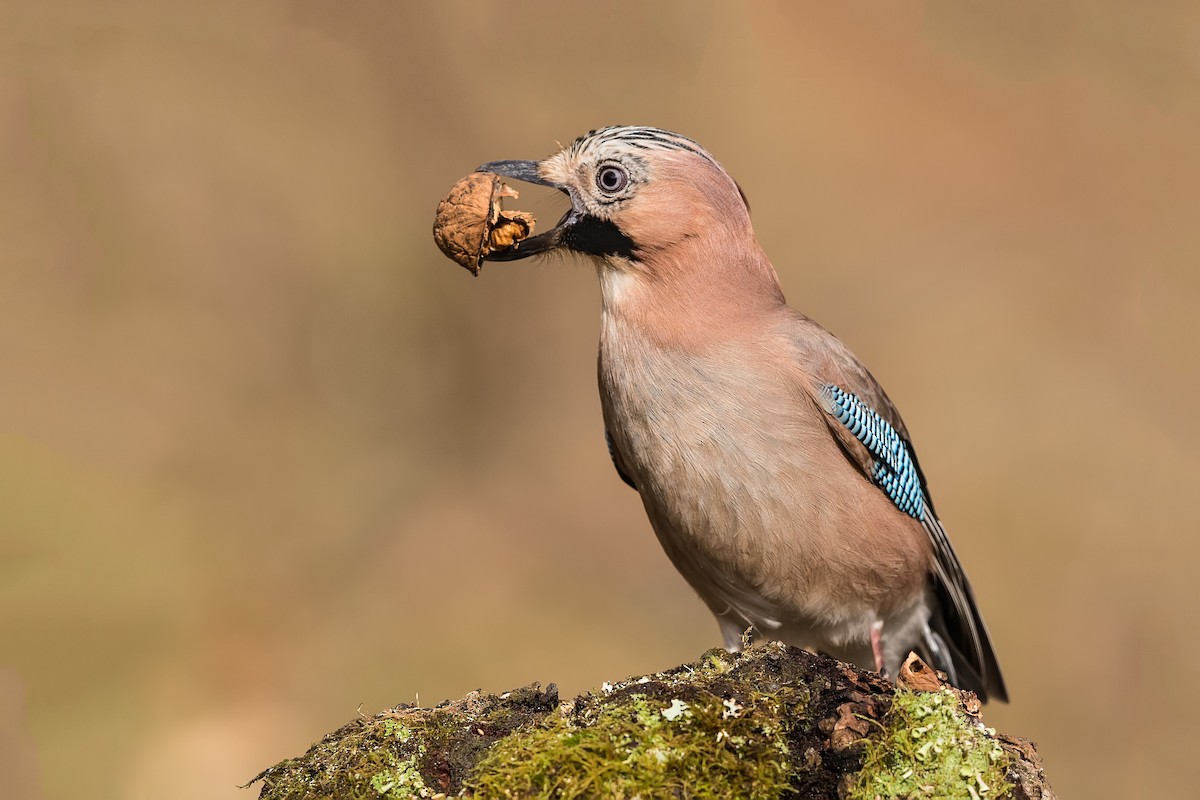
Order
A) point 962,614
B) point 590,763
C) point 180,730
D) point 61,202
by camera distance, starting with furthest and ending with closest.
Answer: point 61,202
point 180,730
point 962,614
point 590,763

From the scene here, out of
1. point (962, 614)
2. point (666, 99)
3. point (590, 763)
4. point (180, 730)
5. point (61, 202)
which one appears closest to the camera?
point (590, 763)

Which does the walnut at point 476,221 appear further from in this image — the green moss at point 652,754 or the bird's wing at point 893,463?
the green moss at point 652,754

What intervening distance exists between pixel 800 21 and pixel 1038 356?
Answer: 3.93m

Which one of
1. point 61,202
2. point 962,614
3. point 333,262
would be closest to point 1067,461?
point 962,614

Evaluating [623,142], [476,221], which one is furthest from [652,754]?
[623,142]

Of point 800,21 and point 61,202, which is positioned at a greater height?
point 800,21

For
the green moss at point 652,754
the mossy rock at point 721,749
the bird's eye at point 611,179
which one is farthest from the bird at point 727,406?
the green moss at point 652,754

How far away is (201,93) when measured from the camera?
9617mm

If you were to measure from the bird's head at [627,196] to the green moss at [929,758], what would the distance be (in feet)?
8.94

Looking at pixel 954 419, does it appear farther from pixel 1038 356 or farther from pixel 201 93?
pixel 201 93

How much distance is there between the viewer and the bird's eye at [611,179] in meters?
5.29

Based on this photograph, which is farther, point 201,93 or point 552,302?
point 552,302

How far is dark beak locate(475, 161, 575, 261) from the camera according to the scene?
17.5 feet

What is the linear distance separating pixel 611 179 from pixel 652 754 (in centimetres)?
303
